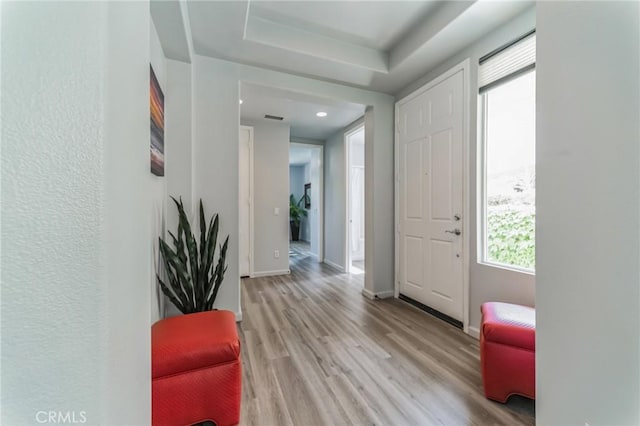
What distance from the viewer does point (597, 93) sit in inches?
26.2

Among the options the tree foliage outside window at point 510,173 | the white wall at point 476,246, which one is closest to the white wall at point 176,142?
the white wall at point 476,246

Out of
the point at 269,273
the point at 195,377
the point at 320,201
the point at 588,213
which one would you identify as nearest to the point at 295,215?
the point at 320,201

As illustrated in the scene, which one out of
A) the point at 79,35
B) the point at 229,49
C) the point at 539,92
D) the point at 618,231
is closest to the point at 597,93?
the point at 539,92

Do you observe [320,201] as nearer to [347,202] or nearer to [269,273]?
[347,202]

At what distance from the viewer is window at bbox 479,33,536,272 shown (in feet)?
6.04

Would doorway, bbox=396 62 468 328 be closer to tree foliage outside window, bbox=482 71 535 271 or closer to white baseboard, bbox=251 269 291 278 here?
tree foliage outside window, bbox=482 71 535 271

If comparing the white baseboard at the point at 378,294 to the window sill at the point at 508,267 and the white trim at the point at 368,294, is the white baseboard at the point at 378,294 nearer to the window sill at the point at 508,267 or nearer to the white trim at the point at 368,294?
the white trim at the point at 368,294

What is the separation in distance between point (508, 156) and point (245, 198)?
10.9ft

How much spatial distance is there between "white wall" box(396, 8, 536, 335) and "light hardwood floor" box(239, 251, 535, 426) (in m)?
0.39

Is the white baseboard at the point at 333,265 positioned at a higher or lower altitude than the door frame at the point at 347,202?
lower

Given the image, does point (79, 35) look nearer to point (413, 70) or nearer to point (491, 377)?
point (491, 377)

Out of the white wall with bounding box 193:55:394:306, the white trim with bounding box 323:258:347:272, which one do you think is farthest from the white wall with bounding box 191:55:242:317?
Answer: the white trim with bounding box 323:258:347:272

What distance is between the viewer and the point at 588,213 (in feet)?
2.25

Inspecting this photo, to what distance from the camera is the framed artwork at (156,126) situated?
150 centimetres
